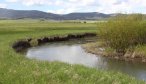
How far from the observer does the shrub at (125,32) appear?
5344 centimetres

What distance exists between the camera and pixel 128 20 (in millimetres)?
54094

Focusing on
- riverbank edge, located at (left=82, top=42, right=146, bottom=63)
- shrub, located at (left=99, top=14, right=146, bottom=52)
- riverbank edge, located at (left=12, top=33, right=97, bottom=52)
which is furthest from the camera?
riverbank edge, located at (left=12, top=33, right=97, bottom=52)

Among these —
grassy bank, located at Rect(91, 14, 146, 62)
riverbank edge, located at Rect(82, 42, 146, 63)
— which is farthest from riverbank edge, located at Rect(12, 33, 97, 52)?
grassy bank, located at Rect(91, 14, 146, 62)

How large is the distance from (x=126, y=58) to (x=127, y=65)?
642cm

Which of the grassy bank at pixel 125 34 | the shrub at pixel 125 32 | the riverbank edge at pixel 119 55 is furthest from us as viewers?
the shrub at pixel 125 32

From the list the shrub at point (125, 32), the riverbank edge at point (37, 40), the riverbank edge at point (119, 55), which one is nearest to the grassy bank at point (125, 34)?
the shrub at point (125, 32)

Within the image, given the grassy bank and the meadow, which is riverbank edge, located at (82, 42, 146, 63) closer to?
the grassy bank

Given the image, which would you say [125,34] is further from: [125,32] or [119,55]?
[119,55]

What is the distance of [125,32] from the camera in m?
53.4

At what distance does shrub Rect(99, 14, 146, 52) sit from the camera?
53438 millimetres

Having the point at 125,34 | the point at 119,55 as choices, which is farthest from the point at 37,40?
the point at 119,55

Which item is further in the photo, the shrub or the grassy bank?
the shrub

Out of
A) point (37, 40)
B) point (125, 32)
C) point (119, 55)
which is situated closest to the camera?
point (119, 55)

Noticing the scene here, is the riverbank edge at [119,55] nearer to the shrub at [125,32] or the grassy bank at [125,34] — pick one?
the grassy bank at [125,34]
